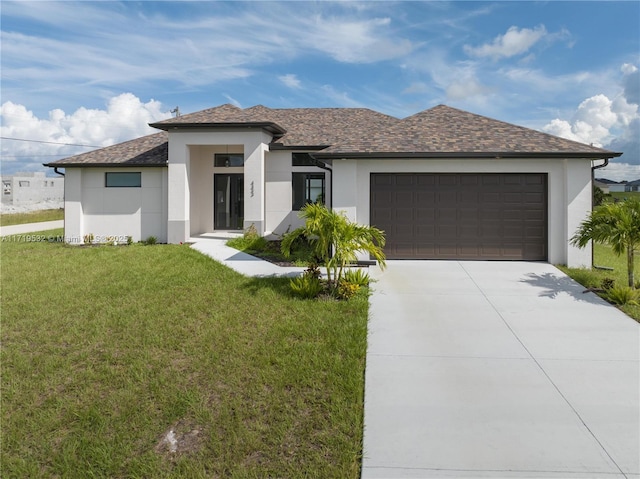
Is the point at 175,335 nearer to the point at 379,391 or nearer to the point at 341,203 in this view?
the point at 379,391

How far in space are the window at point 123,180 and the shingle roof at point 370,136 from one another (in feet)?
1.91

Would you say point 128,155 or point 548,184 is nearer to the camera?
point 548,184

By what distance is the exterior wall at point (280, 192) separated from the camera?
17.2 metres

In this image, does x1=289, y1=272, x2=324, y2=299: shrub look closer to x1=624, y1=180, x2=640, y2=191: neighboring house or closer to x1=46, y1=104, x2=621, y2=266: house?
x1=46, y1=104, x2=621, y2=266: house

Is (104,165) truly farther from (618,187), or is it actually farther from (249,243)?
(618,187)

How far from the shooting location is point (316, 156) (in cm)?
1167

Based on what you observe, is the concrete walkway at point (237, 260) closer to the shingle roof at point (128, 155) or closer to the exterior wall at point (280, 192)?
the exterior wall at point (280, 192)

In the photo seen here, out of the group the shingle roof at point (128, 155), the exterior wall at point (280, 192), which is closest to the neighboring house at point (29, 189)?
the shingle roof at point (128, 155)

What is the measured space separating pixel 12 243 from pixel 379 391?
1863 centimetres

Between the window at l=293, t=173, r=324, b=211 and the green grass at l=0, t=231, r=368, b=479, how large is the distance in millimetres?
9006

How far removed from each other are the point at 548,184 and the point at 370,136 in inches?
219

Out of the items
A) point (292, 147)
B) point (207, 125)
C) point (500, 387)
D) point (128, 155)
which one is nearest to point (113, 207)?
point (128, 155)

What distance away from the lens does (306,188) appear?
57.2ft

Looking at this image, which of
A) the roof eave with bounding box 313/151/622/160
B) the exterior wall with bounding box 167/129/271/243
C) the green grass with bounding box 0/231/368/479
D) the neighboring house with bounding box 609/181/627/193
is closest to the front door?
the exterior wall with bounding box 167/129/271/243
